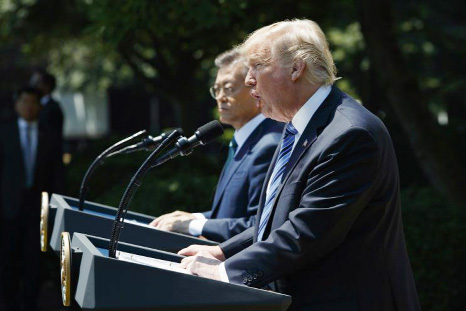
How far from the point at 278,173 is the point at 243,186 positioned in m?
1.07

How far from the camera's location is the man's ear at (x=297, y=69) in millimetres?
2887

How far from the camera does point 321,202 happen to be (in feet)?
8.88

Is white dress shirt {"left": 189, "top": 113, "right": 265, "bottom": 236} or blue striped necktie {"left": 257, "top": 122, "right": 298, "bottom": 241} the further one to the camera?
white dress shirt {"left": 189, "top": 113, "right": 265, "bottom": 236}

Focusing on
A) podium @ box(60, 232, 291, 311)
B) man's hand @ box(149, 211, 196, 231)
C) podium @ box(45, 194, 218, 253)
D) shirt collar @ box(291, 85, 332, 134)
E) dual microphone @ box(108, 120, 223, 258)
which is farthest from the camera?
man's hand @ box(149, 211, 196, 231)

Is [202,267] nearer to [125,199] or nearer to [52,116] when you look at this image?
[125,199]

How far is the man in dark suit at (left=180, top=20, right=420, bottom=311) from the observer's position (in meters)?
2.72

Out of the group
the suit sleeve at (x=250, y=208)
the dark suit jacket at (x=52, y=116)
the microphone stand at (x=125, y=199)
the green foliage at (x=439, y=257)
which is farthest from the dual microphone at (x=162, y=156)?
the dark suit jacket at (x=52, y=116)

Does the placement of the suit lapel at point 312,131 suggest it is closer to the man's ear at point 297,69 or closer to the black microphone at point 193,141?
the man's ear at point 297,69

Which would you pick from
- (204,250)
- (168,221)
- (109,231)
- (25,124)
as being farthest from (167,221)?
(25,124)

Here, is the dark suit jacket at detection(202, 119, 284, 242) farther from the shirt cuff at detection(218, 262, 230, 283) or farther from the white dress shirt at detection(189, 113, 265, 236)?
the shirt cuff at detection(218, 262, 230, 283)

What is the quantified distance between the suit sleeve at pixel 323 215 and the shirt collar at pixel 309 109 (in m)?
0.22

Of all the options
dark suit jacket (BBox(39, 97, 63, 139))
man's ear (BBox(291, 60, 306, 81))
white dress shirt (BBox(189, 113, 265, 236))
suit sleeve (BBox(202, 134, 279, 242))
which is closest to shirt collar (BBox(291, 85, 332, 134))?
man's ear (BBox(291, 60, 306, 81))

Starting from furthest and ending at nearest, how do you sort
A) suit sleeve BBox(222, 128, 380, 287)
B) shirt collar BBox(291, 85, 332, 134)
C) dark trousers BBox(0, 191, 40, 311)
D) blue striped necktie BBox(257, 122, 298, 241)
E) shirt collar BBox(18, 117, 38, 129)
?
shirt collar BBox(18, 117, 38, 129) → dark trousers BBox(0, 191, 40, 311) → blue striped necktie BBox(257, 122, 298, 241) → shirt collar BBox(291, 85, 332, 134) → suit sleeve BBox(222, 128, 380, 287)

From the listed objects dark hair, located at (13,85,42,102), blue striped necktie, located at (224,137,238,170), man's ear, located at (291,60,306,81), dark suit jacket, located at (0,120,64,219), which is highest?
man's ear, located at (291,60,306,81)
